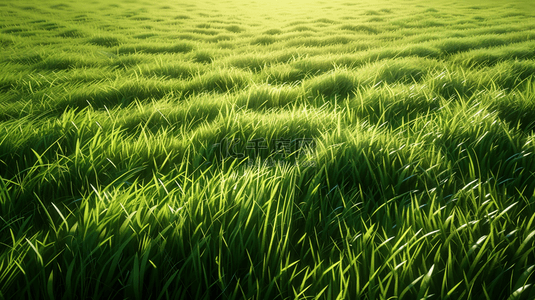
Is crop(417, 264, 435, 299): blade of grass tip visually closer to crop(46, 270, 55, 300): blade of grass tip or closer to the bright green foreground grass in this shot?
the bright green foreground grass

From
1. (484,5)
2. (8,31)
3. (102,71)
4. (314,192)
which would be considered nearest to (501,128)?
(314,192)

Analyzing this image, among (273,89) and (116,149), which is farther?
(273,89)

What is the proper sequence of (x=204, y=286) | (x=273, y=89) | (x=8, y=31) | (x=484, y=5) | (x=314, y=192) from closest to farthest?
Answer: 1. (x=204, y=286)
2. (x=314, y=192)
3. (x=273, y=89)
4. (x=8, y=31)
5. (x=484, y=5)

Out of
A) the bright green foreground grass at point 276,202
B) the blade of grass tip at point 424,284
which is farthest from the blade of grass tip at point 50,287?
the blade of grass tip at point 424,284

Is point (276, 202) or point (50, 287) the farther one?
point (276, 202)

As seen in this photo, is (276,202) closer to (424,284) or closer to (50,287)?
(424,284)

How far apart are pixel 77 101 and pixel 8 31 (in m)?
8.09

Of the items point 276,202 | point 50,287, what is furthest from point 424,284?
point 50,287

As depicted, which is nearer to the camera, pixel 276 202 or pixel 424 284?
pixel 424 284

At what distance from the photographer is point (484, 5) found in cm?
1260

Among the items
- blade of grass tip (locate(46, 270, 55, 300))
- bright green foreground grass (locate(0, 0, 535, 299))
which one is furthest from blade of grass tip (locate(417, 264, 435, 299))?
blade of grass tip (locate(46, 270, 55, 300))

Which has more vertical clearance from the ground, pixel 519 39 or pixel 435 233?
pixel 519 39

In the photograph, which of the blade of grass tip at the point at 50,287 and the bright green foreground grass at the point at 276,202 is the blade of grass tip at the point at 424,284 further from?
the blade of grass tip at the point at 50,287

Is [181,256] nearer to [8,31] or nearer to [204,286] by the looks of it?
[204,286]
